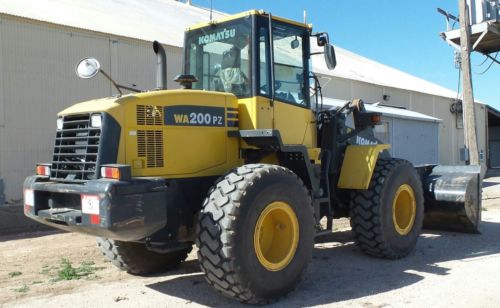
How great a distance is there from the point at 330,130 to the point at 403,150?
1211cm

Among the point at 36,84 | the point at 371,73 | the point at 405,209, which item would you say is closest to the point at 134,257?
the point at 405,209

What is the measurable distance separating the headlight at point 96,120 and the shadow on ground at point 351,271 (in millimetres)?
1909

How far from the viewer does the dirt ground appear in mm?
5199

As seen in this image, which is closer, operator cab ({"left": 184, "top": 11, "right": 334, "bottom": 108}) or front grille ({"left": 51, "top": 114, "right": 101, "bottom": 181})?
front grille ({"left": 51, "top": 114, "right": 101, "bottom": 181})

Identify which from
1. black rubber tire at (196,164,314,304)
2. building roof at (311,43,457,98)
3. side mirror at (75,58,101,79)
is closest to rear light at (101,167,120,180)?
black rubber tire at (196,164,314,304)

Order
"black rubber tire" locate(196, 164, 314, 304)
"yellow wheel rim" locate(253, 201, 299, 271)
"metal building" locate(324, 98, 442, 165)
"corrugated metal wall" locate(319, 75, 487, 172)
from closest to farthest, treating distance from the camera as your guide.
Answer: "black rubber tire" locate(196, 164, 314, 304)
"yellow wheel rim" locate(253, 201, 299, 271)
"metal building" locate(324, 98, 442, 165)
"corrugated metal wall" locate(319, 75, 487, 172)

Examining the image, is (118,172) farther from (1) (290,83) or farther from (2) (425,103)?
(2) (425,103)

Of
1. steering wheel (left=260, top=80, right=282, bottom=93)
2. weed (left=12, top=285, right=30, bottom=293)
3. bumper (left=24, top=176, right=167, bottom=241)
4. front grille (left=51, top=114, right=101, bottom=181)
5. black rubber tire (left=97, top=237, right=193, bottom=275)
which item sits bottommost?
weed (left=12, top=285, right=30, bottom=293)

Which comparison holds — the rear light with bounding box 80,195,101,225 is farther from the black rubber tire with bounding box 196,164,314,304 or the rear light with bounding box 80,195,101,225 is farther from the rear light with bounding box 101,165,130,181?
the black rubber tire with bounding box 196,164,314,304

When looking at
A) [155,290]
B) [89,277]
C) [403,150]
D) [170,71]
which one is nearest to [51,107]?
[170,71]

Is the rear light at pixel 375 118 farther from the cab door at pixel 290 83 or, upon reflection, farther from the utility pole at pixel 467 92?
the utility pole at pixel 467 92

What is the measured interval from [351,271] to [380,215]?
0.80 metres

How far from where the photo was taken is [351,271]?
20.9 feet

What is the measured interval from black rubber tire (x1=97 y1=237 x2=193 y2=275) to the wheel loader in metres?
0.02
